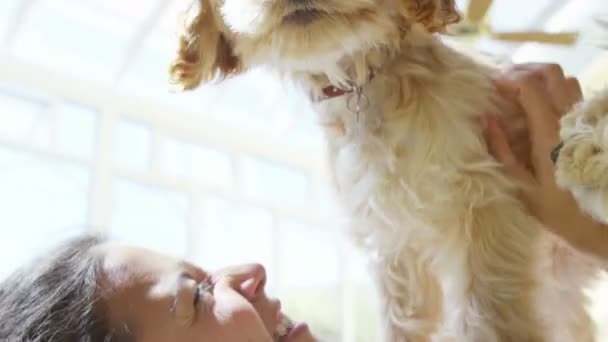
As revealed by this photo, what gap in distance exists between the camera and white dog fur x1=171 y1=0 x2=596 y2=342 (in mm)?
1472

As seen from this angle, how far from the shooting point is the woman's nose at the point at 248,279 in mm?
1486

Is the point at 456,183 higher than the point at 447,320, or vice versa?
the point at 456,183

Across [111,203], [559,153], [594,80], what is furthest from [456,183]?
[111,203]

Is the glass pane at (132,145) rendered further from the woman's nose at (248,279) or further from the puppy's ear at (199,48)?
the woman's nose at (248,279)

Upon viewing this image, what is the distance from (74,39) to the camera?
4.88 m

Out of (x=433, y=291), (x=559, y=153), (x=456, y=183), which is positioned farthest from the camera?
(x=433, y=291)

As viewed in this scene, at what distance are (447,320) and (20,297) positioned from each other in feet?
2.91

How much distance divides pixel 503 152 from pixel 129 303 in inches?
31.9

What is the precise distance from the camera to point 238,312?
1.37 meters

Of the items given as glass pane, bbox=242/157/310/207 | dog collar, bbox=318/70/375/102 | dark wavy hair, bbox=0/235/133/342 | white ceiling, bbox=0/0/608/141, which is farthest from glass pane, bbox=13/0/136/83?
dark wavy hair, bbox=0/235/133/342

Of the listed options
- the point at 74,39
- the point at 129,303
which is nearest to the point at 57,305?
the point at 129,303

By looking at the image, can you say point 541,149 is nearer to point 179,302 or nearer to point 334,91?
point 334,91

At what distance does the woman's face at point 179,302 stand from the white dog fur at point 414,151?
1.14 feet

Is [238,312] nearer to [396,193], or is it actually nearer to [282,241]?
[396,193]
